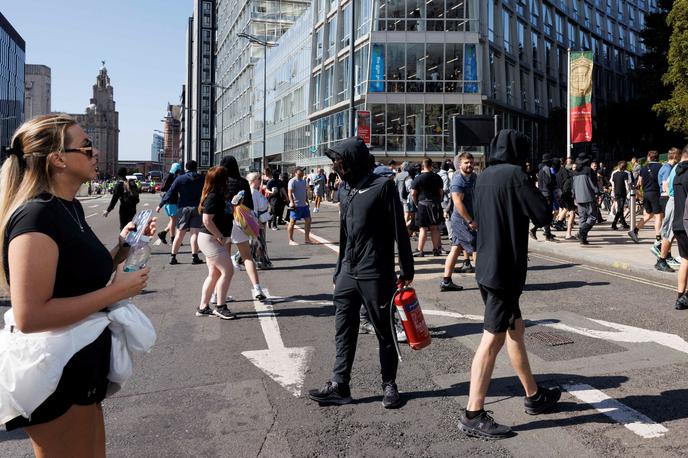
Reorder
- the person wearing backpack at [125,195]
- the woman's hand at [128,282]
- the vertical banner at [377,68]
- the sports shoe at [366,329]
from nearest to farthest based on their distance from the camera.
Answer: the woman's hand at [128,282], the sports shoe at [366,329], the person wearing backpack at [125,195], the vertical banner at [377,68]

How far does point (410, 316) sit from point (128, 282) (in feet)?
7.60

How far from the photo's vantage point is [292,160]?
54.3 meters

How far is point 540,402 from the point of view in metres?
3.99

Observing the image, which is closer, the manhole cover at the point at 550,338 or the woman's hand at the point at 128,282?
the woman's hand at the point at 128,282

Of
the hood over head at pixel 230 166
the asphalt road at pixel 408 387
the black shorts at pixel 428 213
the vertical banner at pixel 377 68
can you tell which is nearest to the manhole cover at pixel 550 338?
the asphalt road at pixel 408 387

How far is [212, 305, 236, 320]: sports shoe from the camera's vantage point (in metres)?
7.00

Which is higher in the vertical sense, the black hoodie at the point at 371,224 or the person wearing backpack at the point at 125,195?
the person wearing backpack at the point at 125,195

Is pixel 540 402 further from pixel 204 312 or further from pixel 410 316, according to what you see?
pixel 204 312

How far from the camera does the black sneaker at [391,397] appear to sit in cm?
416

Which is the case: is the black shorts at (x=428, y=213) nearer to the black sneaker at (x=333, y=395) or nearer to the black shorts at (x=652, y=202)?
the black shorts at (x=652, y=202)

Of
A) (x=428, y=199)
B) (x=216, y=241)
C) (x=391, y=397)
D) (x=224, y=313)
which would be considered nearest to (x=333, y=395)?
(x=391, y=397)

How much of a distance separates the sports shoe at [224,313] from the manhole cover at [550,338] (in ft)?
10.9

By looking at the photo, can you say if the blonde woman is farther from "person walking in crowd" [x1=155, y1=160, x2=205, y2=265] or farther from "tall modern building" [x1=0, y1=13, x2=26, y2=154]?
"tall modern building" [x1=0, y1=13, x2=26, y2=154]

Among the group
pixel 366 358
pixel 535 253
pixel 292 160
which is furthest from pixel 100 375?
pixel 292 160
